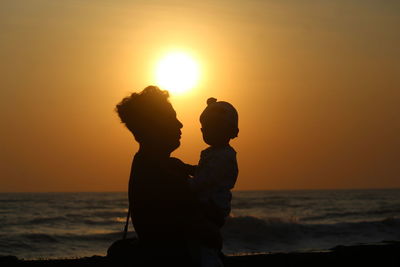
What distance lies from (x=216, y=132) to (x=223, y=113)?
0.42 ft

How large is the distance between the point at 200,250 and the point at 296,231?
2644 cm

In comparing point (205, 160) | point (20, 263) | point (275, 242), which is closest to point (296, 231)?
point (275, 242)

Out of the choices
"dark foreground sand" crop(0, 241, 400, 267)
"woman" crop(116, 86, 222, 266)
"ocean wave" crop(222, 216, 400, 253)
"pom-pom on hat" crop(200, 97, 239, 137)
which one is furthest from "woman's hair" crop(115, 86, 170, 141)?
"ocean wave" crop(222, 216, 400, 253)

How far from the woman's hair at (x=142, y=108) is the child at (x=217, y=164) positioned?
434 mm

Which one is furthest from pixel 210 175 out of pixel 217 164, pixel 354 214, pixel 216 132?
pixel 354 214

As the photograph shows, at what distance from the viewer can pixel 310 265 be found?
983cm

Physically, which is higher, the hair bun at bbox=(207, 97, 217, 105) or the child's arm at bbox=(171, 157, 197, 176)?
the hair bun at bbox=(207, 97, 217, 105)

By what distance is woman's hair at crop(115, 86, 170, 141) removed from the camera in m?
3.88

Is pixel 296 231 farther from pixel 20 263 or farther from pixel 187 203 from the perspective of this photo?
pixel 187 203

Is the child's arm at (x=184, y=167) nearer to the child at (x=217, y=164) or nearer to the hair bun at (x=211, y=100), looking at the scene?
the child at (x=217, y=164)

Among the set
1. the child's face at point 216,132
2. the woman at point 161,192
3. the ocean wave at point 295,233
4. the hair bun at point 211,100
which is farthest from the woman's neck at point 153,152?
the ocean wave at point 295,233

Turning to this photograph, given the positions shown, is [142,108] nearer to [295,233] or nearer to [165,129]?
[165,129]

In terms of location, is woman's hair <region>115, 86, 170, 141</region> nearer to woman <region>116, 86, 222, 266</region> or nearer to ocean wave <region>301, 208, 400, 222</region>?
woman <region>116, 86, 222, 266</region>

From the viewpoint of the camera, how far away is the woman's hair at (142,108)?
153 inches
